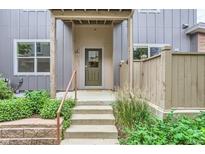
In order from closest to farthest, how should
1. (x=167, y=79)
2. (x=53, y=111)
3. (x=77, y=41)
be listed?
(x=167, y=79)
(x=53, y=111)
(x=77, y=41)

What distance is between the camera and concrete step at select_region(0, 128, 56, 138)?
7246mm

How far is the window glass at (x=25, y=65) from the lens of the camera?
14609 millimetres

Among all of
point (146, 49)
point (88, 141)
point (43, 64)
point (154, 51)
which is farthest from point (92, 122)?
point (154, 51)

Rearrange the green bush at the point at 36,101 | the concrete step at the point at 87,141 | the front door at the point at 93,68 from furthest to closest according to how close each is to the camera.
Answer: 1. the front door at the point at 93,68
2. the green bush at the point at 36,101
3. the concrete step at the point at 87,141

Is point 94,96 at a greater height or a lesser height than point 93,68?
lesser

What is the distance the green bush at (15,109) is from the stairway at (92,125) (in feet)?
4.02

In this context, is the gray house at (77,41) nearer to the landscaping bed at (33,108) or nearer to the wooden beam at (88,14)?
the wooden beam at (88,14)

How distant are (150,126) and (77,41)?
9.31 m

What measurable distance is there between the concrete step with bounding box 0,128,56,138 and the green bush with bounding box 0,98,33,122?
24.5 inches

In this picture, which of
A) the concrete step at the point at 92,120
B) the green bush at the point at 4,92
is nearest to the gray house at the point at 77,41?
the green bush at the point at 4,92

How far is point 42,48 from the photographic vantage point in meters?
14.6

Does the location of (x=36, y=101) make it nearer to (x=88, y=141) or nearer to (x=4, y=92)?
(x=4, y=92)

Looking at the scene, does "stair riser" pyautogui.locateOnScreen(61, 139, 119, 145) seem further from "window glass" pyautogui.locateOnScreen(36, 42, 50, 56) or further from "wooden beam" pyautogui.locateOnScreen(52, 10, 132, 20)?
"window glass" pyautogui.locateOnScreen(36, 42, 50, 56)
